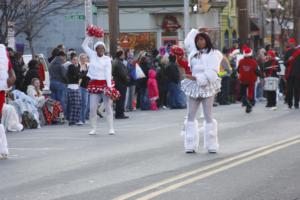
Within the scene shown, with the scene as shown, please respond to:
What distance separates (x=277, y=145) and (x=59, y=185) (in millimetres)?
4842

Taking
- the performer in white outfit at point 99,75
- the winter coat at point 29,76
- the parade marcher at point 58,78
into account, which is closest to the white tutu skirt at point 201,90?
the performer in white outfit at point 99,75

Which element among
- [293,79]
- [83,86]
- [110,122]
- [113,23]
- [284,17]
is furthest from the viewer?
[284,17]

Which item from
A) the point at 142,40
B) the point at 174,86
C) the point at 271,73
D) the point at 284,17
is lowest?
the point at 174,86

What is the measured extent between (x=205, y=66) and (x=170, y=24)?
1415 inches

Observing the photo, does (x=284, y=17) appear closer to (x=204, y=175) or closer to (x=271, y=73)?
(x=271, y=73)

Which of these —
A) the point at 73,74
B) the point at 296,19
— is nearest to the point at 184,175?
the point at 73,74

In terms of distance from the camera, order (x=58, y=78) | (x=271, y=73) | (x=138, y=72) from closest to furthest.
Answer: (x=58, y=78)
(x=271, y=73)
(x=138, y=72)

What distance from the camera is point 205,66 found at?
14219 mm

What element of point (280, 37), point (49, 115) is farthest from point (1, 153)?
point (280, 37)

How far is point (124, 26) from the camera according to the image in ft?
165

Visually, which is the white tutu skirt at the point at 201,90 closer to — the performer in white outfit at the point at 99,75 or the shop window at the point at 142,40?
the performer in white outfit at the point at 99,75

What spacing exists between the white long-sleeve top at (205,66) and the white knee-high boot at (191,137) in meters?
0.66

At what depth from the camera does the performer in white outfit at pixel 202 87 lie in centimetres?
1418

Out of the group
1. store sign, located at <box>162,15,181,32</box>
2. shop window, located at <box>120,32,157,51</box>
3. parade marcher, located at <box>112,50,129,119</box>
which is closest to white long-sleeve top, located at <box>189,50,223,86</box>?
parade marcher, located at <box>112,50,129,119</box>
